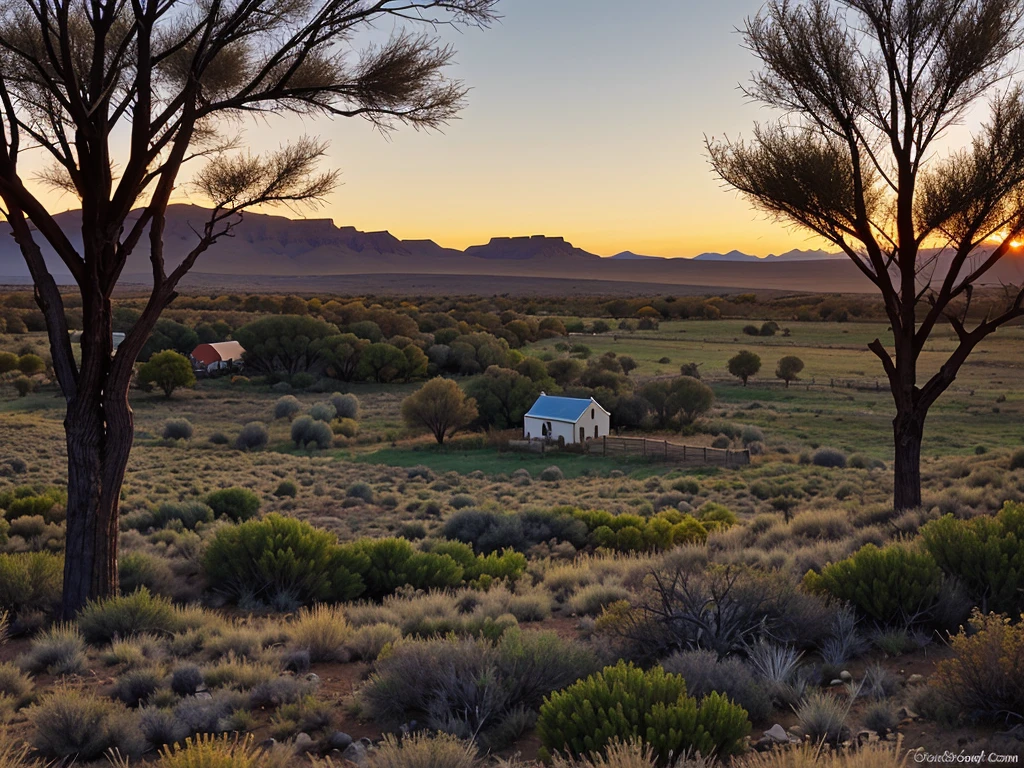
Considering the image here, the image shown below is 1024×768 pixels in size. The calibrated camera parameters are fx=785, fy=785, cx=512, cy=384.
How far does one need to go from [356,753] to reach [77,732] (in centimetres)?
→ 184

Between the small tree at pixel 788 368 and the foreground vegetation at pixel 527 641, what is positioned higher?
the foreground vegetation at pixel 527 641

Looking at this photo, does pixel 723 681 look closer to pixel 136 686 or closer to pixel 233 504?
pixel 136 686

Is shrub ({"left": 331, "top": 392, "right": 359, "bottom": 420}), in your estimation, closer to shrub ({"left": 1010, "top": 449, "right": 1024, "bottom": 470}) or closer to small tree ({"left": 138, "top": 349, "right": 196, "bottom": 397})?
small tree ({"left": 138, "top": 349, "right": 196, "bottom": 397})

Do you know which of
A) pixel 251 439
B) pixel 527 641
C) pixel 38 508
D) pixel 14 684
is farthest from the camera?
pixel 251 439

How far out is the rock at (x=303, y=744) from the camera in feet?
16.9

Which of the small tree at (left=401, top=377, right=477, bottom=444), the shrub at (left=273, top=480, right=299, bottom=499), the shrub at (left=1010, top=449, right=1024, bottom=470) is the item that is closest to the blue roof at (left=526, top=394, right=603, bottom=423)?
the small tree at (left=401, top=377, right=477, bottom=444)

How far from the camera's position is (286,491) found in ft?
87.7

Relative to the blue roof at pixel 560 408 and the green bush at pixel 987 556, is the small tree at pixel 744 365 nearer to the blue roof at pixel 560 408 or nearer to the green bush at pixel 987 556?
the blue roof at pixel 560 408

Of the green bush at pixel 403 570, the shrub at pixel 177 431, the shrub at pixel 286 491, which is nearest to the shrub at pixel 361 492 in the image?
the shrub at pixel 286 491

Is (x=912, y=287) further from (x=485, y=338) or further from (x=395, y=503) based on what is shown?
(x=485, y=338)

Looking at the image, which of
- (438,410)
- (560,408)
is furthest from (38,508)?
(560,408)

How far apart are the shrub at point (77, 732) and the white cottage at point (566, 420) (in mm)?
36155

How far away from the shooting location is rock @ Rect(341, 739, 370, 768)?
15.8 ft

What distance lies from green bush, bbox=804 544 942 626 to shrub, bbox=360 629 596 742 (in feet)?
9.08
